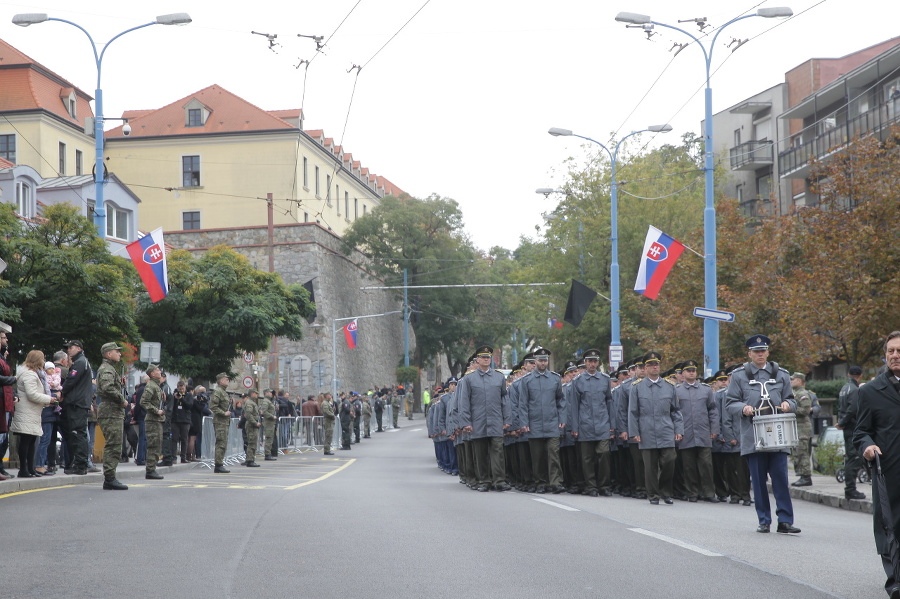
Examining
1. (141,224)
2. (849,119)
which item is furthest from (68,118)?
(849,119)

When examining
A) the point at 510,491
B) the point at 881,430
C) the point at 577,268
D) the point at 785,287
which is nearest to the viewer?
the point at 881,430

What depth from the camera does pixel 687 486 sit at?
640 inches

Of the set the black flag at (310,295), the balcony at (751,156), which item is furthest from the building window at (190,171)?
the balcony at (751,156)

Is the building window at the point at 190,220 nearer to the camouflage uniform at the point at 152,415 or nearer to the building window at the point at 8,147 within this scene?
the building window at the point at 8,147

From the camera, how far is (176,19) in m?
23.2

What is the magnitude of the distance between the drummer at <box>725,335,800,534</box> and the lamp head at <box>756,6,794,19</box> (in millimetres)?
12669

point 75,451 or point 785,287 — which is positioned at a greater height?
point 785,287

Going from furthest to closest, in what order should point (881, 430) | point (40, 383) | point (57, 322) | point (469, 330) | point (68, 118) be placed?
point (469, 330) → point (68, 118) → point (57, 322) → point (40, 383) → point (881, 430)

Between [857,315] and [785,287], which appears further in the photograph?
[785,287]

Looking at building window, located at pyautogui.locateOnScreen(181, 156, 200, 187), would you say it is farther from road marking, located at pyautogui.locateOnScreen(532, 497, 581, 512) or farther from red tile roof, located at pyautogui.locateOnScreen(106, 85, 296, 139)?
road marking, located at pyautogui.locateOnScreen(532, 497, 581, 512)

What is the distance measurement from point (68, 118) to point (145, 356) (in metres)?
40.2

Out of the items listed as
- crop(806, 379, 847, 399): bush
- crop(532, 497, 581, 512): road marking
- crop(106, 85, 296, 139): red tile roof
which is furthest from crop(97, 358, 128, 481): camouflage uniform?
crop(106, 85, 296, 139): red tile roof

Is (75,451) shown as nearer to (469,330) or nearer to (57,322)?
(57,322)

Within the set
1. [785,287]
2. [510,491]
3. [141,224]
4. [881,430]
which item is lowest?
[510,491]
